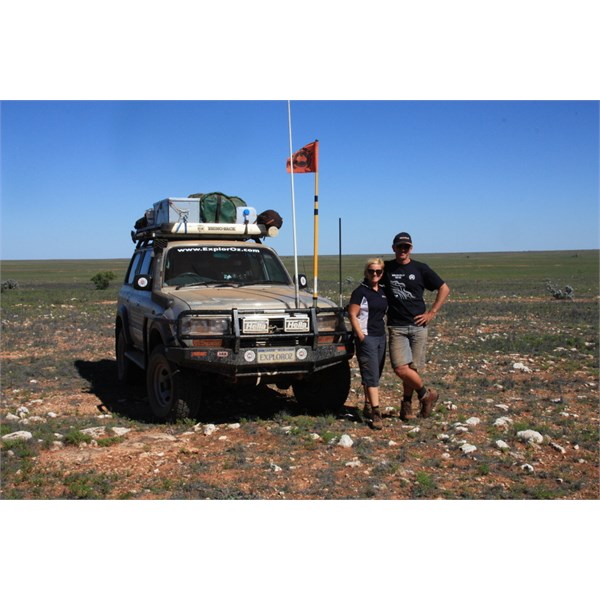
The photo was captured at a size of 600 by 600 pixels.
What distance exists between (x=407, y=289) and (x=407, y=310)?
0.23 metres

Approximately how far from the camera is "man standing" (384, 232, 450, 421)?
6988mm

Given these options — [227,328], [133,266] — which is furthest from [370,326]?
[133,266]

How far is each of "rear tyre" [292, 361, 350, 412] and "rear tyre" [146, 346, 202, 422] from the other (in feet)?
4.17

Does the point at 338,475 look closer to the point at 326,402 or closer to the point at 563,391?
the point at 326,402

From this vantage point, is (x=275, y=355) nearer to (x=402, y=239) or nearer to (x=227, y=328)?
(x=227, y=328)

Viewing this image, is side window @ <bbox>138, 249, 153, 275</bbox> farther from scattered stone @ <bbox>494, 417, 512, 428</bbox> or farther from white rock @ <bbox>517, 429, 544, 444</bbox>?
white rock @ <bbox>517, 429, 544, 444</bbox>

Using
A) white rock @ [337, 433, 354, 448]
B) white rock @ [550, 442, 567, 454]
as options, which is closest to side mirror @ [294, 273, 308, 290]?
white rock @ [337, 433, 354, 448]

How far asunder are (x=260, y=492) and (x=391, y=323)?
2716 mm

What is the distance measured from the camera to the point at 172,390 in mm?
6906

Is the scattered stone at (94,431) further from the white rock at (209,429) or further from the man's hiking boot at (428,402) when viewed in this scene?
the man's hiking boot at (428,402)

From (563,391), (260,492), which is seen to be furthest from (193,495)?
(563,391)

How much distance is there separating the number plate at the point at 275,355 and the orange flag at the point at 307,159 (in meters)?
2.08

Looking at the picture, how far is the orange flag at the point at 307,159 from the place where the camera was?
733 cm

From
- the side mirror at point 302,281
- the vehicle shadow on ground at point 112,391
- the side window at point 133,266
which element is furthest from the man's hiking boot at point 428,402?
the side window at point 133,266
